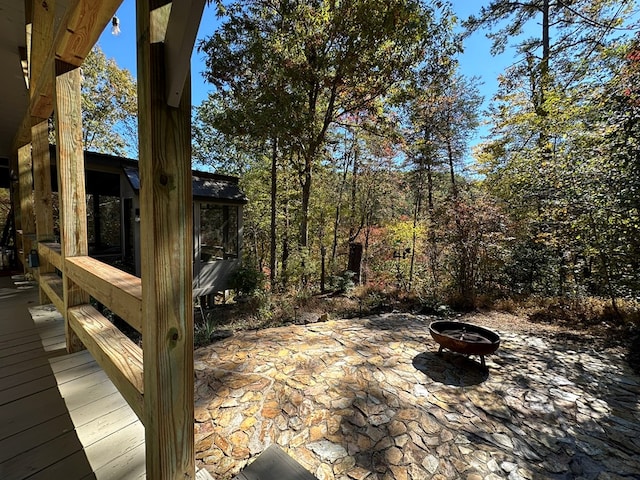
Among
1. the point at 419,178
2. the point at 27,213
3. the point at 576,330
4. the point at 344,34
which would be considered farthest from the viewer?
the point at 419,178

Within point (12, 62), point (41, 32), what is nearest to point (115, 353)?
point (41, 32)

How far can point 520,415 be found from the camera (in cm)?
257

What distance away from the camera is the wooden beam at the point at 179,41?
0.68m

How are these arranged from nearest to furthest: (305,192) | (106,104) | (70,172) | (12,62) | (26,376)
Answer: (26,376) → (70,172) → (12,62) → (305,192) → (106,104)

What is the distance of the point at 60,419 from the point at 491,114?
11273mm

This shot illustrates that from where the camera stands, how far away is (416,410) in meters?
2.57

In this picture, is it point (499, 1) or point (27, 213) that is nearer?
point (27, 213)

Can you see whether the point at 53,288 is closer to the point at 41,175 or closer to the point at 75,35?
the point at 41,175

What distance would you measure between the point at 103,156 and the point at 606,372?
371 inches

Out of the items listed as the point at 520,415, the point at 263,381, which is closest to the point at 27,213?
the point at 263,381

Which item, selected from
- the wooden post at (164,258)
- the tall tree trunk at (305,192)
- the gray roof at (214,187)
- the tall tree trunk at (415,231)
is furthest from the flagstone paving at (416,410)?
the tall tree trunk at (415,231)

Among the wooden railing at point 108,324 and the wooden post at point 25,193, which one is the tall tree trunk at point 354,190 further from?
the wooden railing at point 108,324

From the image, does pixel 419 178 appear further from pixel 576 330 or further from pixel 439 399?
pixel 439 399

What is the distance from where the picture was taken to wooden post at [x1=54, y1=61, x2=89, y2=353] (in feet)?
6.16
